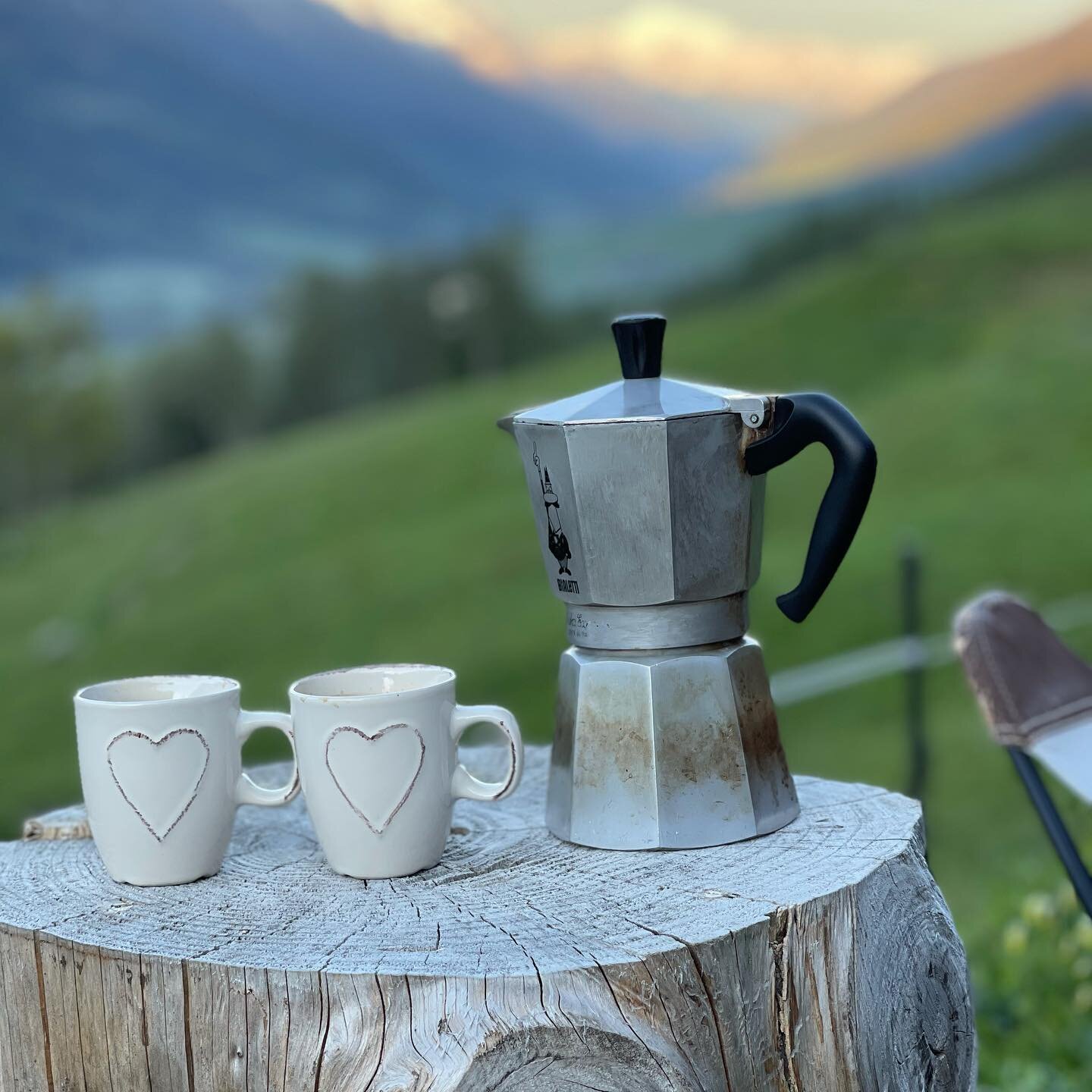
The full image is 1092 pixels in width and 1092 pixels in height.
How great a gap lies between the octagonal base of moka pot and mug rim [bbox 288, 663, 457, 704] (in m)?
0.11

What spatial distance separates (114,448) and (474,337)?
6.73 ft

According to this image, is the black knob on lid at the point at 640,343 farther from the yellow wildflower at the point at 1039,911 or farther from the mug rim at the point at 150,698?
the yellow wildflower at the point at 1039,911

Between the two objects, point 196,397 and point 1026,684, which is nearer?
point 1026,684

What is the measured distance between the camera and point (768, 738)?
0.98 m

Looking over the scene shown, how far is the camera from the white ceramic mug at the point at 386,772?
88 centimetres

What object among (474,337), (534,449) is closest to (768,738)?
(534,449)

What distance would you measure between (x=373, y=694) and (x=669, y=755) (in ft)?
0.72

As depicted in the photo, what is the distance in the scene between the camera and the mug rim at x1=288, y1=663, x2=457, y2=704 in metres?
0.87

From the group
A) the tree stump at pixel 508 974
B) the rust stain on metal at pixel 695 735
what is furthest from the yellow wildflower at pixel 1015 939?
the rust stain on metal at pixel 695 735

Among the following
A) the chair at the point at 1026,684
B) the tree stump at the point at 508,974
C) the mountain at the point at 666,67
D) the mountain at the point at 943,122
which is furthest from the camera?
the mountain at the point at 943,122

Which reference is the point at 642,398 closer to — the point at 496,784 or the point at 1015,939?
the point at 496,784

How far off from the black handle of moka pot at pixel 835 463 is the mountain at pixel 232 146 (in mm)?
5576

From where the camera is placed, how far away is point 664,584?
0.93 meters

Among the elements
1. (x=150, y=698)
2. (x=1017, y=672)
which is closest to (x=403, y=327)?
(x=1017, y=672)
